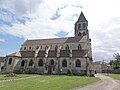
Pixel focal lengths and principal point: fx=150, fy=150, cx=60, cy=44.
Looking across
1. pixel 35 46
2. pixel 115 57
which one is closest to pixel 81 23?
pixel 35 46

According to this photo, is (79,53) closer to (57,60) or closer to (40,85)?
(57,60)

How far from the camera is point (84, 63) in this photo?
44969 mm

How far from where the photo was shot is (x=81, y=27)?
6500 centimetres

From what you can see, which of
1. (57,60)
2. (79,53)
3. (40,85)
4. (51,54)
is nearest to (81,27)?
(79,53)

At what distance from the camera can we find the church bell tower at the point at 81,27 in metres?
64.1

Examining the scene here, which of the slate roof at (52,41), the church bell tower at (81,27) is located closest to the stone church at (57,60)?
the slate roof at (52,41)

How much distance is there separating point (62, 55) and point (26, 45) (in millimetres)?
21141

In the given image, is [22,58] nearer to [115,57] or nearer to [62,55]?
[62,55]

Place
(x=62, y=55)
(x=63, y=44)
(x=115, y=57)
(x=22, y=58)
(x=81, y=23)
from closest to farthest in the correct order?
(x=62, y=55)
(x=22, y=58)
(x=63, y=44)
(x=81, y=23)
(x=115, y=57)

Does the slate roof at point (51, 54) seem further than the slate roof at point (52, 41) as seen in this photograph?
No

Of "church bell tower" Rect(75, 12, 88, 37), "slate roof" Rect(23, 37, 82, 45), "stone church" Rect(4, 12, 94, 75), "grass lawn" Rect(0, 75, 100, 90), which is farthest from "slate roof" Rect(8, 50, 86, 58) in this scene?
"grass lawn" Rect(0, 75, 100, 90)

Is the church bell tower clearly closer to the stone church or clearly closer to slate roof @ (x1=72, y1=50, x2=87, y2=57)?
the stone church

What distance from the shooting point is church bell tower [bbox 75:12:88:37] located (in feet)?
210

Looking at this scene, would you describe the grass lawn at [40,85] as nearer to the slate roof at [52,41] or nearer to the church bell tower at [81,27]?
the slate roof at [52,41]
